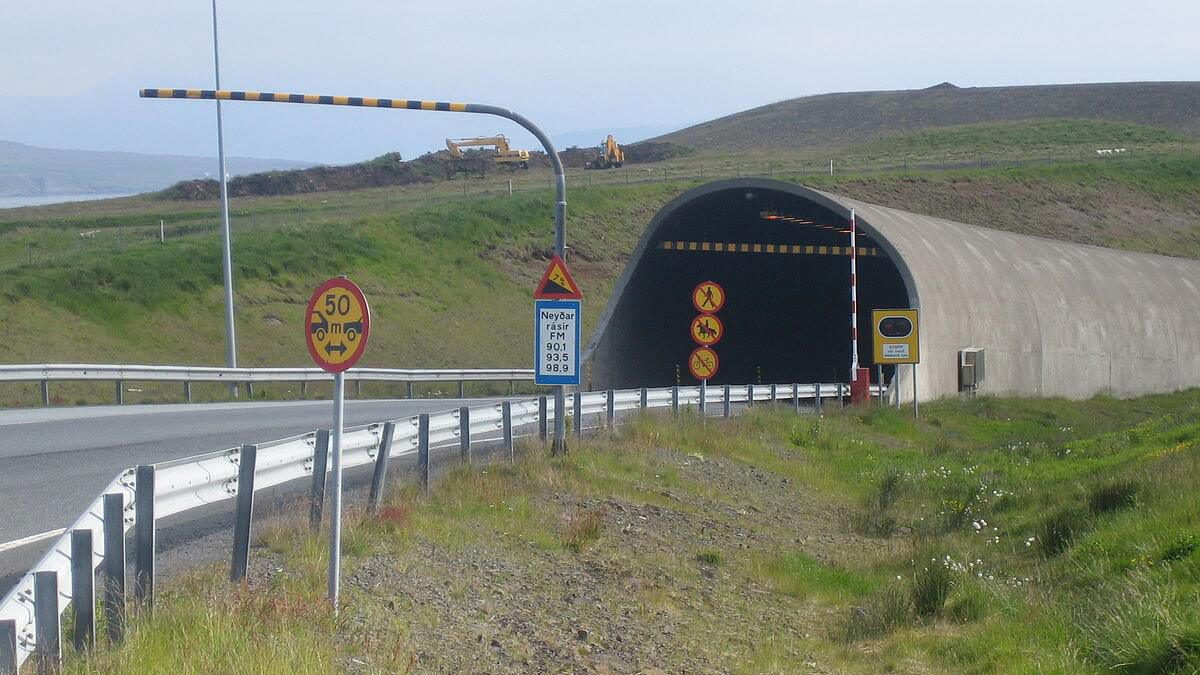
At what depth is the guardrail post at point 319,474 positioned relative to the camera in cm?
1090

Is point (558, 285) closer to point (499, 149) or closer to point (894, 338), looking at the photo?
point (894, 338)

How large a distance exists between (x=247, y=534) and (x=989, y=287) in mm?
27885

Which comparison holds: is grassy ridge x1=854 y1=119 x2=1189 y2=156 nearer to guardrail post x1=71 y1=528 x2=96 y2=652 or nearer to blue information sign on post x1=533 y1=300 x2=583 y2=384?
blue information sign on post x1=533 y1=300 x2=583 y2=384

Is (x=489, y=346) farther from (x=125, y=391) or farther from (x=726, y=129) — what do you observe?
(x=726, y=129)

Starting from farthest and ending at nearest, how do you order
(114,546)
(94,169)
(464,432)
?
(94,169), (464,432), (114,546)

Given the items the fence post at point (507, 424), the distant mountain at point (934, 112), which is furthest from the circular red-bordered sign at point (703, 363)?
the distant mountain at point (934, 112)

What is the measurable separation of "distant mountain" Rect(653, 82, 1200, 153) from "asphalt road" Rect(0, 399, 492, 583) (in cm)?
10371

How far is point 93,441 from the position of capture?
56.0 feet

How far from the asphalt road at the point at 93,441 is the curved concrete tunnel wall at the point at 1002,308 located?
9.39 meters

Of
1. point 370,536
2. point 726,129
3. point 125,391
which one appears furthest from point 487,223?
point 726,129

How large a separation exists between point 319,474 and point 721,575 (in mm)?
4174

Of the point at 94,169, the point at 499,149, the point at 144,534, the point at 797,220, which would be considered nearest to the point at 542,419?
the point at 144,534

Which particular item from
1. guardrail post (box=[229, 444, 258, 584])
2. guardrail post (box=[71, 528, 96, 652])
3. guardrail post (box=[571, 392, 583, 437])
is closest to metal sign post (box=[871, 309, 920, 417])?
guardrail post (box=[571, 392, 583, 437])

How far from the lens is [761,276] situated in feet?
126
